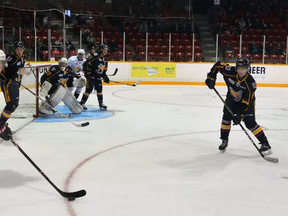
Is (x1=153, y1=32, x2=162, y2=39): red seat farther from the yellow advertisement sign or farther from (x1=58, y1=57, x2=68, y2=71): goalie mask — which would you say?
(x1=58, y1=57, x2=68, y2=71): goalie mask

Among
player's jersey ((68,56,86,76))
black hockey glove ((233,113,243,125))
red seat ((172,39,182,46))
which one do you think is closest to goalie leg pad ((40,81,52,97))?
player's jersey ((68,56,86,76))

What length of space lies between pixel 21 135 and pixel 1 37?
564 centimetres

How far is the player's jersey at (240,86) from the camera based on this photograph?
3680 millimetres

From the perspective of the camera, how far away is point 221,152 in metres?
4.10

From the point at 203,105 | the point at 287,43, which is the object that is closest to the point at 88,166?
the point at 203,105

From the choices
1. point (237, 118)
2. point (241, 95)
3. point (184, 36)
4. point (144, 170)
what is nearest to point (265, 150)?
point (237, 118)

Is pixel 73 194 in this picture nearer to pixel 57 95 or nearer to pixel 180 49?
pixel 57 95

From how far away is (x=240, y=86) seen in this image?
3.70 m

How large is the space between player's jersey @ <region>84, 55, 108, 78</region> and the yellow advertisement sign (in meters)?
5.19

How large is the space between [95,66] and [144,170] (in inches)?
142

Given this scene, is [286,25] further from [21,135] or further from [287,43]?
[21,135]

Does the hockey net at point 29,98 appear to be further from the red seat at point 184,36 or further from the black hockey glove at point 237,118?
the red seat at point 184,36

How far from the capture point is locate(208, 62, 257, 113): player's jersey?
3680 mm

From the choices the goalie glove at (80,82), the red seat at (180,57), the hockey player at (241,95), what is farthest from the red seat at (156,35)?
the hockey player at (241,95)
